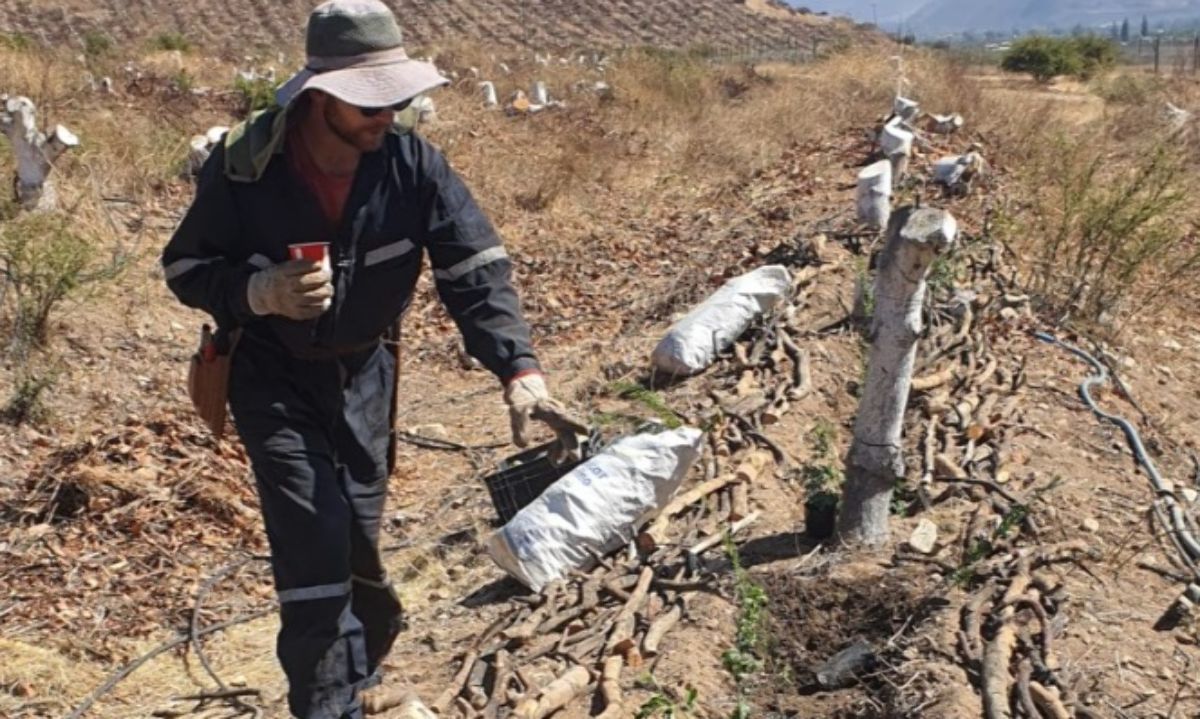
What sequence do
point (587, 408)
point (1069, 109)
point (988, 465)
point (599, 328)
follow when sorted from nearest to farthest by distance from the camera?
point (988, 465) → point (587, 408) → point (599, 328) → point (1069, 109)

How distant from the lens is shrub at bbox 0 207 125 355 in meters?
5.76

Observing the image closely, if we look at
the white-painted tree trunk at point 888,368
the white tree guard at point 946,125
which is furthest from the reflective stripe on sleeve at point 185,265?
the white tree guard at point 946,125

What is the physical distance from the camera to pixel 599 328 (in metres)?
7.24

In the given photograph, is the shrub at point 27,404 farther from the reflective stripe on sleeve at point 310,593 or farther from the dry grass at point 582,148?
the reflective stripe on sleeve at point 310,593

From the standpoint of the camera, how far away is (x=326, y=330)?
2.65 m

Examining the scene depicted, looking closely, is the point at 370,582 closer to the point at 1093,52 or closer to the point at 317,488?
the point at 317,488

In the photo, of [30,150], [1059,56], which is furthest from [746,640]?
[1059,56]

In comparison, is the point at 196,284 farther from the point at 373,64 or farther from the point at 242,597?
the point at 242,597

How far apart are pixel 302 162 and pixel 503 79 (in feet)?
55.8

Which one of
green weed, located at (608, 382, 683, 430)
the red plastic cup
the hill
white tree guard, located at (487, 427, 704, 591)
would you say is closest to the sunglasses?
the red plastic cup

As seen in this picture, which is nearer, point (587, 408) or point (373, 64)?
point (373, 64)

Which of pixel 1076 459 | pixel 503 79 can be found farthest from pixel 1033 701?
pixel 503 79

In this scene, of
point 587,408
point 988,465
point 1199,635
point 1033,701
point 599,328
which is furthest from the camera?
point 599,328

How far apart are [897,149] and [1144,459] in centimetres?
489
